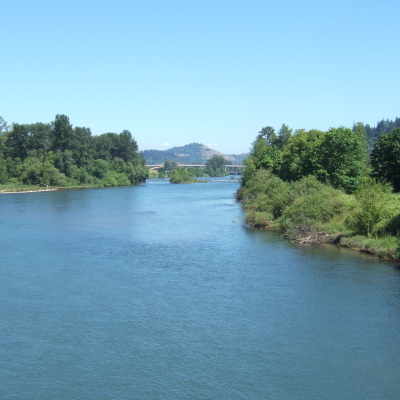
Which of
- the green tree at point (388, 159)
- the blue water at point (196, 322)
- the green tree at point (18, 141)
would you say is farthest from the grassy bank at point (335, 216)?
the green tree at point (18, 141)

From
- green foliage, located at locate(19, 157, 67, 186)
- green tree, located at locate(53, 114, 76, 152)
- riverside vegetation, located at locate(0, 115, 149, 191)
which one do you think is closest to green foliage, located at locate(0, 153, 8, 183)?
riverside vegetation, located at locate(0, 115, 149, 191)

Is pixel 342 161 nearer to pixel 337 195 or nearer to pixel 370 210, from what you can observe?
pixel 337 195

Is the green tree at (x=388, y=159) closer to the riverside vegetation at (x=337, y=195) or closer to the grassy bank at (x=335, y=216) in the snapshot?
the riverside vegetation at (x=337, y=195)

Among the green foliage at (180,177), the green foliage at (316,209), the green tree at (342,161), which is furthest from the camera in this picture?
the green foliage at (180,177)

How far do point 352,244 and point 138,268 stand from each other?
50.7 ft

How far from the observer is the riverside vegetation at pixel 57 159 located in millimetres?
109250

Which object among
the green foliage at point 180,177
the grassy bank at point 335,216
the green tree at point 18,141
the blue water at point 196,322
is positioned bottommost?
the blue water at point 196,322

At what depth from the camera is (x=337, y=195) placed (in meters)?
43.8

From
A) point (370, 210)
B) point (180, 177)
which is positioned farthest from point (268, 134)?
point (370, 210)

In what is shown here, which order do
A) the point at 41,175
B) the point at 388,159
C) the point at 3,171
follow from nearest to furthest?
the point at 388,159 < the point at 3,171 < the point at 41,175

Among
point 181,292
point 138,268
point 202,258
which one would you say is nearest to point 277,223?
point 202,258

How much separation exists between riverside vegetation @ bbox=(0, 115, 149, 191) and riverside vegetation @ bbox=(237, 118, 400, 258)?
5793 cm

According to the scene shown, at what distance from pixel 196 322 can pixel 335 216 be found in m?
22.5

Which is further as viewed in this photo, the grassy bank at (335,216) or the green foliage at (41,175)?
the green foliage at (41,175)
